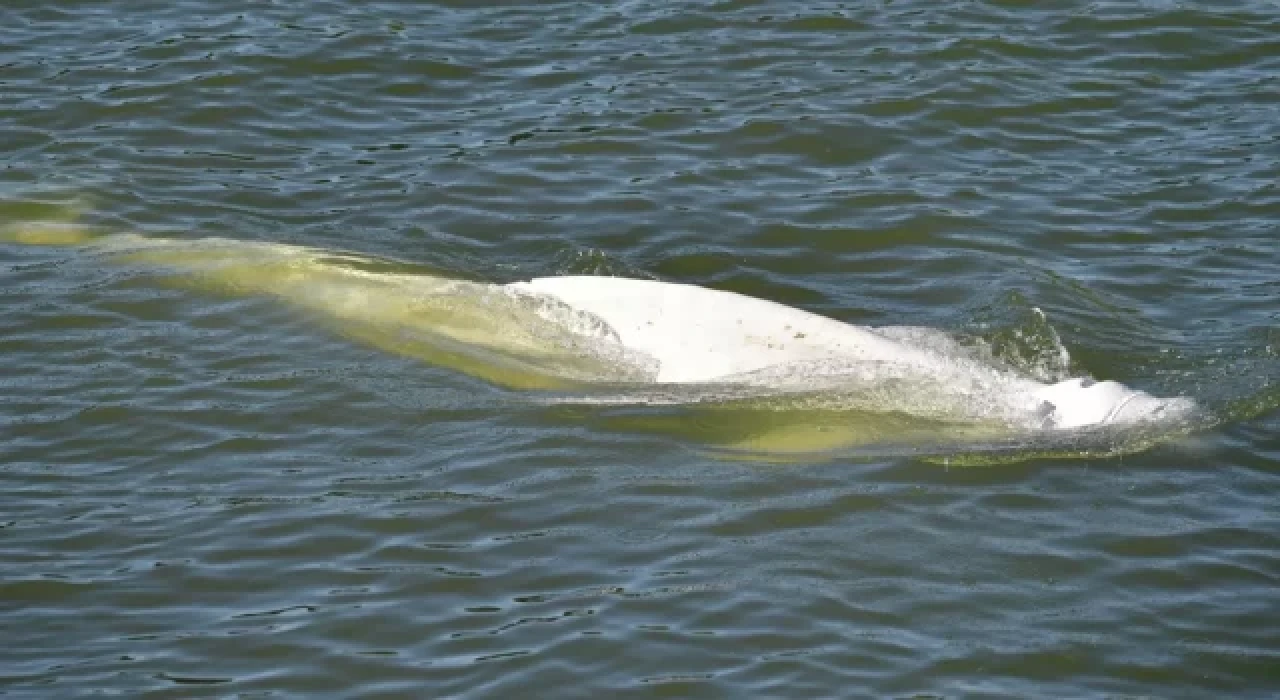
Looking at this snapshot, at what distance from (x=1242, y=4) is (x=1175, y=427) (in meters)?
7.26

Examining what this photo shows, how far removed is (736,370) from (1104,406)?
170 centimetres

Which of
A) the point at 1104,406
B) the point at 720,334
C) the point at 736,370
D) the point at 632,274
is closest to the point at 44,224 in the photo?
the point at 632,274

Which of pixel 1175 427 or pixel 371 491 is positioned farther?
pixel 1175 427

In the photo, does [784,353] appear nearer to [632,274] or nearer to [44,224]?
[632,274]

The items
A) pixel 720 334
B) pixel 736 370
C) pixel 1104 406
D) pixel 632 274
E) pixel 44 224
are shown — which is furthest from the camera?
pixel 44 224

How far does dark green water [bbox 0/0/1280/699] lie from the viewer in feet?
21.6

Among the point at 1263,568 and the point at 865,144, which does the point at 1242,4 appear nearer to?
the point at 865,144

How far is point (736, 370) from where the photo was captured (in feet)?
27.7

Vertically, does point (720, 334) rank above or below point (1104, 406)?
above

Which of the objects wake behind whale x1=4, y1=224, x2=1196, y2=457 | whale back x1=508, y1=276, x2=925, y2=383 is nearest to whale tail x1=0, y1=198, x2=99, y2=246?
wake behind whale x1=4, y1=224, x2=1196, y2=457

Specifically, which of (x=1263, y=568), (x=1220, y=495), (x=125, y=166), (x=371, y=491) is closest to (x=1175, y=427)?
(x=1220, y=495)

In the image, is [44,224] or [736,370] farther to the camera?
[44,224]

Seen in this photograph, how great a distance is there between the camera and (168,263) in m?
10.1

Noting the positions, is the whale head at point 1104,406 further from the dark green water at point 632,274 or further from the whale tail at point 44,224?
the whale tail at point 44,224
